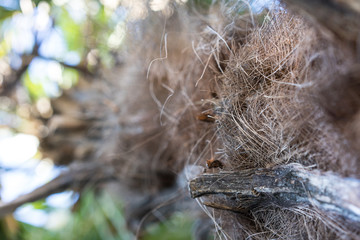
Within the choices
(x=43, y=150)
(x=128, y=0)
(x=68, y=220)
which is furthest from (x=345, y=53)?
(x=68, y=220)

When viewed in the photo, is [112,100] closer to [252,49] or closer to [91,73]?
[91,73]

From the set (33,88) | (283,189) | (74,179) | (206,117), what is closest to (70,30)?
(33,88)

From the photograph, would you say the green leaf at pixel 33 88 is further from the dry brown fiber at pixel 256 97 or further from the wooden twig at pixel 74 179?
the dry brown fiber at pixel 256 97

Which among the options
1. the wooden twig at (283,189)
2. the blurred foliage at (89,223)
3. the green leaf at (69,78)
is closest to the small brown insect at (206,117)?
the wooden twig at (283,189)

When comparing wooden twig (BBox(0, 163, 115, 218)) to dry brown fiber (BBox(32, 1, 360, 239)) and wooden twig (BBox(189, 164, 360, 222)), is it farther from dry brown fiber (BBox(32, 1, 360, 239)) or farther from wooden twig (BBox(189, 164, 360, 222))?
wooden twig (BBox(189, 164, 360, 222))

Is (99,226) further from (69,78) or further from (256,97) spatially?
(256,97)

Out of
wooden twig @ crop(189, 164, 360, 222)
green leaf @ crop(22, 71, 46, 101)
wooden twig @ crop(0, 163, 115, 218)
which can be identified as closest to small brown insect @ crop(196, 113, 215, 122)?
wooden twig @ crop(189, 164, 360, 222)
